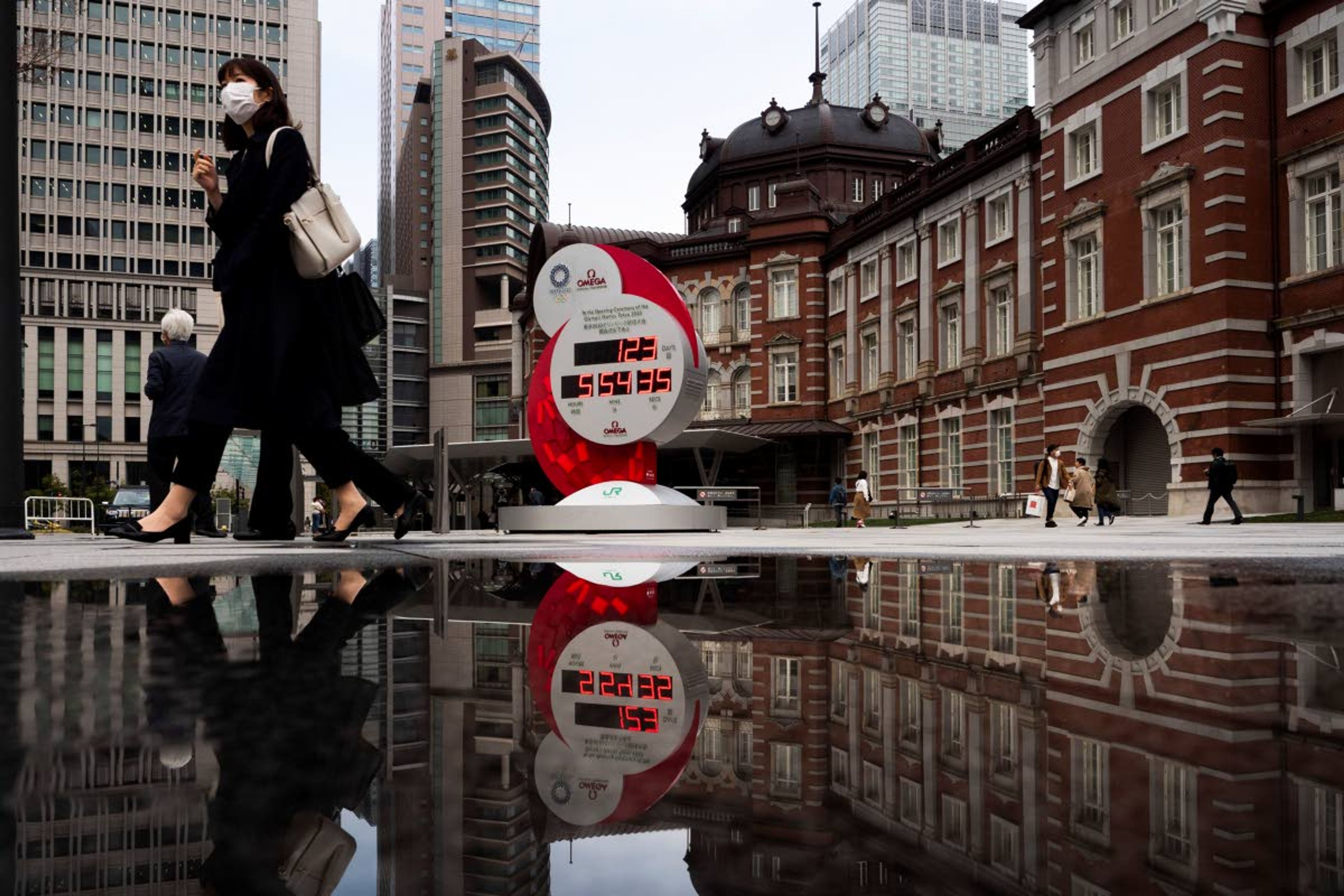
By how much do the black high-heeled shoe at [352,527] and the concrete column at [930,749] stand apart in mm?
5639

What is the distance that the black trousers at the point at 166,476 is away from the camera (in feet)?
30.1

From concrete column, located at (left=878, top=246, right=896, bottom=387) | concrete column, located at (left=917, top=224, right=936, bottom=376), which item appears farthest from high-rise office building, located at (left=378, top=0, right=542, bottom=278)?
concrete column, located at (left=917, top=224, right=936, bottom=376)

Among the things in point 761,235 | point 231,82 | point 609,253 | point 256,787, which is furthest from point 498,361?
point 256,787

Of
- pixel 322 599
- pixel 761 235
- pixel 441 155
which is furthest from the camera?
pixel 441 155

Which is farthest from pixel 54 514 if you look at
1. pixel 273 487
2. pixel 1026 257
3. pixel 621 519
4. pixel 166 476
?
pixel 1026 257

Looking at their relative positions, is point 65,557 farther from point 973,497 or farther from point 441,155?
point 441,155

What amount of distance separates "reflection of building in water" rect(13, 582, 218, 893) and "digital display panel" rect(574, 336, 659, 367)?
17995 millimetres

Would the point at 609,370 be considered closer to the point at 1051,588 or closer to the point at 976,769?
the point at 1051,588

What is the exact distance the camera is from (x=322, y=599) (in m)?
3.49

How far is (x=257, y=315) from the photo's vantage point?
6.35 meters

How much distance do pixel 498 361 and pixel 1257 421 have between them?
78601 millimetres

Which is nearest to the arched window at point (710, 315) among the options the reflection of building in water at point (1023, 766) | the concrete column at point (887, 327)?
the concrete column at point (887, 327)

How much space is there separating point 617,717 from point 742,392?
44.7m

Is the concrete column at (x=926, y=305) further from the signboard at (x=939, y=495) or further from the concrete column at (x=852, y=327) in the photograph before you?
the concrete column at (x=852, y=327)
